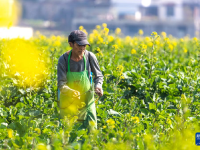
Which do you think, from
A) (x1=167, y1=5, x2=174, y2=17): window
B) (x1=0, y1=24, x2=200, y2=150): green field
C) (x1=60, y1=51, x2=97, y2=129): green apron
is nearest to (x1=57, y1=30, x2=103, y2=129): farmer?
(x1=60, y1=51, x2=97, y2=129): green apron

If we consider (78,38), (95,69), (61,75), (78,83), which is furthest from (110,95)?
(78,38)

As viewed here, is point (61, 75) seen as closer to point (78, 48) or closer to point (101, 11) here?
point (78, 48)

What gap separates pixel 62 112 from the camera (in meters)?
3.91

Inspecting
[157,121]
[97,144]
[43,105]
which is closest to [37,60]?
[43,105]

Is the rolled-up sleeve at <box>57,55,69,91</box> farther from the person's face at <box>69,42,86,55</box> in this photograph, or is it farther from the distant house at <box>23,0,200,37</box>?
the distant house at <box>23,0,200,37</box>

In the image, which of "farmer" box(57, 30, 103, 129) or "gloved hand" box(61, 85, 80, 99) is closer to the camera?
"gloved hand" box(61, 85, 80, 99)

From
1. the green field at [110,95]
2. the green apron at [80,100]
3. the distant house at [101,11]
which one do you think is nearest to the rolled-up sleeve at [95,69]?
the green apron at [80,100]

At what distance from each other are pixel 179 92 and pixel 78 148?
3032 millimetres

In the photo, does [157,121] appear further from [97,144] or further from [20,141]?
[20,141]

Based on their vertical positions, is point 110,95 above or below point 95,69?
below

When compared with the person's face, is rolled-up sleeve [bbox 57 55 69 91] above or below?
below

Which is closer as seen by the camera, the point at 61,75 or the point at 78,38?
the point at 78,38

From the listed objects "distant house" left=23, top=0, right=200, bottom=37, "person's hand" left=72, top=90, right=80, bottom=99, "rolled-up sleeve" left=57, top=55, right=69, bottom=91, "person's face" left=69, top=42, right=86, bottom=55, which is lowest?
"person's hand" left=72, top=90, right=80, bottom=99

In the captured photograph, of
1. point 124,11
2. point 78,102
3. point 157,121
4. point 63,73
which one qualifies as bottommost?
point 157,121
